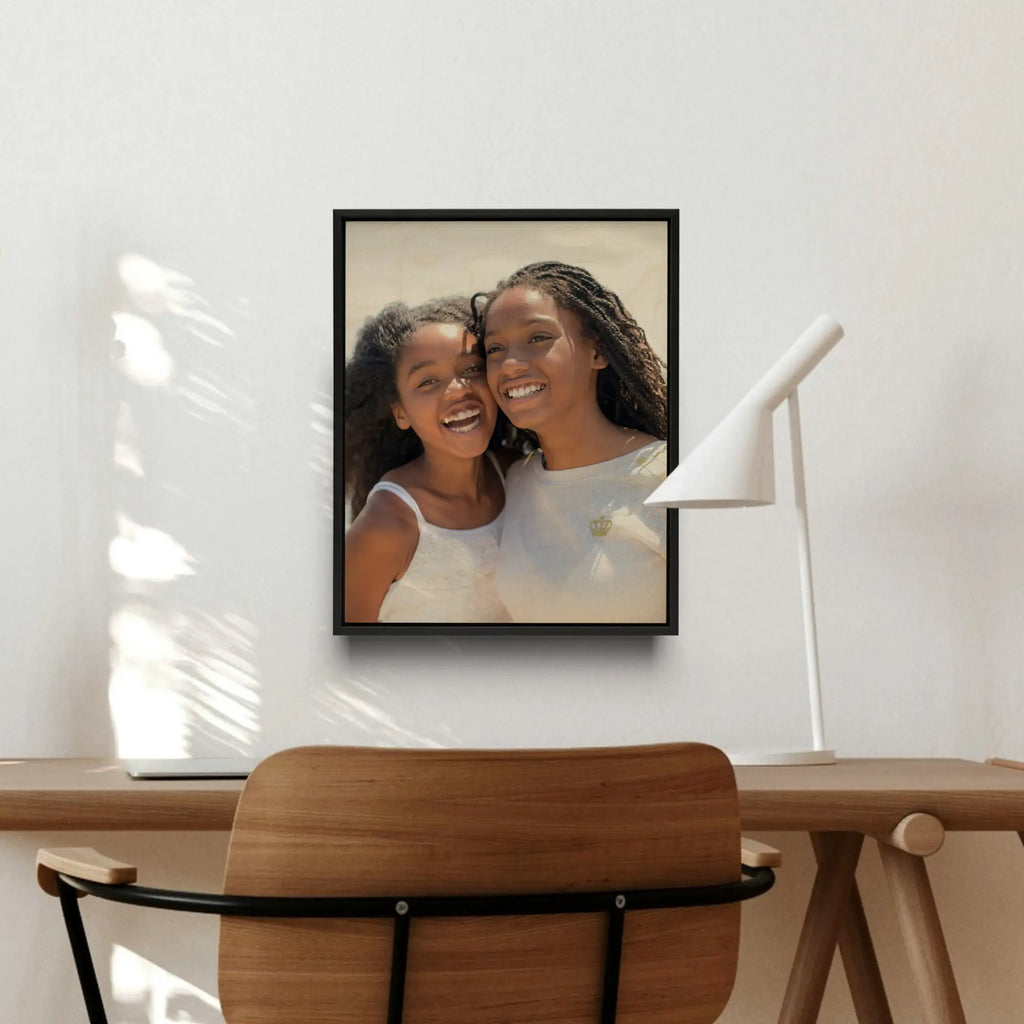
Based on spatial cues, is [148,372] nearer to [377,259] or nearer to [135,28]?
[377,259]

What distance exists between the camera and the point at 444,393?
2.02 meters

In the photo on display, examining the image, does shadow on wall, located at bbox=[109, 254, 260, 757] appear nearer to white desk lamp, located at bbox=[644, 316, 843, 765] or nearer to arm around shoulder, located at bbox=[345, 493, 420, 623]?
arm around shoulder, located at bbox=[345, 493, 420, 623]

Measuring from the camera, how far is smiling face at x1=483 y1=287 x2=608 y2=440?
79.5 inches

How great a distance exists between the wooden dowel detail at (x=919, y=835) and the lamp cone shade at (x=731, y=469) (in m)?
0.51

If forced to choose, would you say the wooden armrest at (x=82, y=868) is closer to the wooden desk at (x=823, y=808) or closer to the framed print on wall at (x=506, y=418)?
the wooden desk at (x=823, y=808)

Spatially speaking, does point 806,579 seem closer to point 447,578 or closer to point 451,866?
point 447,578

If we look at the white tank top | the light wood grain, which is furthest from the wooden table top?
the white tank top

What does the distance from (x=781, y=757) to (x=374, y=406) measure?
2.83 ft

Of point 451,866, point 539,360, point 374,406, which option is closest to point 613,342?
point 539,360

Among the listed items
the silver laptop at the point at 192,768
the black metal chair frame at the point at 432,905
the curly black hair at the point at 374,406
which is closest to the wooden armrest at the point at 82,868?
the black metal chair frame at the point at 432,905

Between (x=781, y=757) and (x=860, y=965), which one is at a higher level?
(x=781, y=757)

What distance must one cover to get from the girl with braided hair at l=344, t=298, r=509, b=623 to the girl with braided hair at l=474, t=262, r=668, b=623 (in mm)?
37

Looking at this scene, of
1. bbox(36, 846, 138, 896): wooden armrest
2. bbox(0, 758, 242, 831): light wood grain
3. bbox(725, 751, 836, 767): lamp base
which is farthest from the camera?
bbox(725, 751, 836, 767): lamp base

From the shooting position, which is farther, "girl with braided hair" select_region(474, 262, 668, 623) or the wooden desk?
"girl with braided hair" select_region(474, 262, 668, 623)
